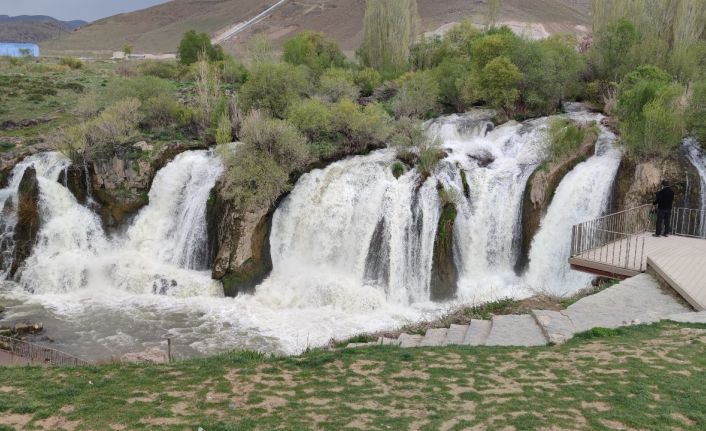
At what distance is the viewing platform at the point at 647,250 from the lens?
42.8ft

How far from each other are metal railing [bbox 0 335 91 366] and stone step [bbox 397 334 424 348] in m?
8.20

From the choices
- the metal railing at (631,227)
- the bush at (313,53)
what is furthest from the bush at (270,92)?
the metal railing at (631,227)

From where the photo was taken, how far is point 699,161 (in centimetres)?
1853

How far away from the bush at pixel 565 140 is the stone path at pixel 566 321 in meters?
8.05

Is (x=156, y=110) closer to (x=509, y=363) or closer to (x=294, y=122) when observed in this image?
(x=294, y=122)

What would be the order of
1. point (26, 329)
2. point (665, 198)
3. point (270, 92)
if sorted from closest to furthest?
point (665, 198) → point (26, 329) → point (270, 92)

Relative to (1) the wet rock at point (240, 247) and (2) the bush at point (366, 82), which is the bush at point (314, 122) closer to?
(1) the wet rock at point (240, 247)

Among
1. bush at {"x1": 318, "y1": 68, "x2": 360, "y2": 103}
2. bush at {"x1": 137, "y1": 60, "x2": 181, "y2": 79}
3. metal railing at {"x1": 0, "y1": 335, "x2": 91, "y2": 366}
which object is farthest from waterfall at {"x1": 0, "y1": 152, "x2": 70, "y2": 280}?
bush at {"x1": 137, "y1": 60, "x2": 181, "y2": 79}

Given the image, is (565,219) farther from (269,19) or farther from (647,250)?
(269,19)

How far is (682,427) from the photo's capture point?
6.92 m

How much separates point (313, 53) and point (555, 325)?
32.7 meters

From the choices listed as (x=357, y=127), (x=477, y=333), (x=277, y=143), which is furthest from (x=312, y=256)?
(x=477, y=333)

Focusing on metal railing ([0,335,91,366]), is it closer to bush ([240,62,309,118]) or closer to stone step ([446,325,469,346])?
stone step ([446,325,469,346])

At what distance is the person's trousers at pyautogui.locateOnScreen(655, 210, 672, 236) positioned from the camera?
1655 centimetres
